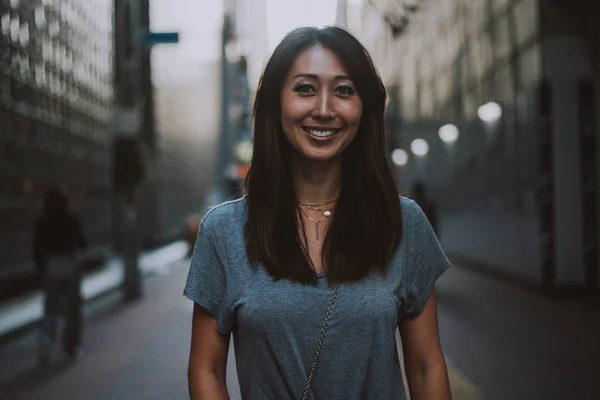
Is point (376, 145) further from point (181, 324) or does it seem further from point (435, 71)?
point (435, 71)

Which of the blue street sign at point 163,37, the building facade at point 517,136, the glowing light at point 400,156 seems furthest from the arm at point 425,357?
the glowing light at point 400,156

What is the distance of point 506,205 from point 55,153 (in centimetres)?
944

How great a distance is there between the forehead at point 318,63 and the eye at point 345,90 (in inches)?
1.5

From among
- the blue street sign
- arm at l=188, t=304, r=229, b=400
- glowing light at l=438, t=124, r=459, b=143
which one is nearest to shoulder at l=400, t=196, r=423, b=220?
arm at l=188, t=304, r=229, b=400

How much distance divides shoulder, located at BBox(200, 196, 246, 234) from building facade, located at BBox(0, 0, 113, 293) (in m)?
12.4

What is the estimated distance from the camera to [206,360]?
6.43 feet

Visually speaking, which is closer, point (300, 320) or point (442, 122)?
point (300, 320)

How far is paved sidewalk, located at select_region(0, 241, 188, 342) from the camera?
1143 cm

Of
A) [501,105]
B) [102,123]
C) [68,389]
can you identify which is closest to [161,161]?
[102,123]

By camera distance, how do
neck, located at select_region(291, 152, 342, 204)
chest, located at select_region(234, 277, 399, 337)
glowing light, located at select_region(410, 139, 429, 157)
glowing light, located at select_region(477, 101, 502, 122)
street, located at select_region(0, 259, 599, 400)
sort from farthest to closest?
glowing light, located at select_region(410, 139, 429, 157)
glowing light, located at select_region(477, 101, 502, 122)
street, located at select_region(0, 259, 599, 400)
neck, located at select_region(291, 152, 342, 204)
chest, located at select_region(234, 277, 399, 337)

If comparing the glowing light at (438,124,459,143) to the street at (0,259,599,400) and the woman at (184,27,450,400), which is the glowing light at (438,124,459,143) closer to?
the street at (0,259,599,400)

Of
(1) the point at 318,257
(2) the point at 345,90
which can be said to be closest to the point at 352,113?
(2) the point at 345,90

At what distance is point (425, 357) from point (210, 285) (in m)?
0.54

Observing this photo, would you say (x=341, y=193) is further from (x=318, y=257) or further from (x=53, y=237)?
(x=53, y=237)
